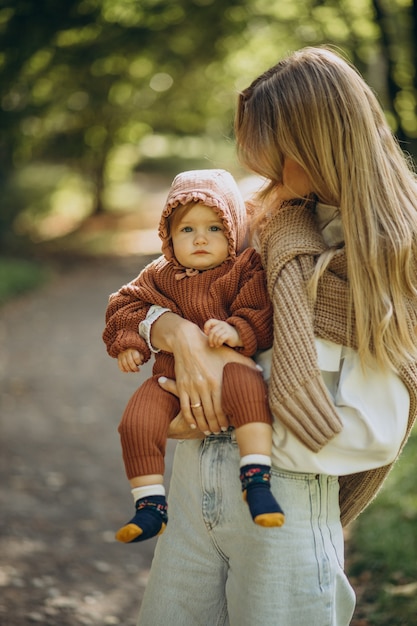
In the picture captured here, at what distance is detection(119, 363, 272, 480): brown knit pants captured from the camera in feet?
6.59

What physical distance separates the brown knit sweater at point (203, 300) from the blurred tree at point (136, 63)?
8.90 metres

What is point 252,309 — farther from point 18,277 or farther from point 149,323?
point 18,277

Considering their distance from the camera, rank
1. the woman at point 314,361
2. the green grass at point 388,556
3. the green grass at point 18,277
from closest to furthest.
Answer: the woman at point 314,361, the green grass at point 388,556, the green grass at point 18,277

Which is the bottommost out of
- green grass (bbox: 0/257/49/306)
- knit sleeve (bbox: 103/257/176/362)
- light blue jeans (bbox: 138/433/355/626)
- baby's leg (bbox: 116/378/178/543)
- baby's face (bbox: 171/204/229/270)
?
light blue jeans (bbox: 138/433/355/626)

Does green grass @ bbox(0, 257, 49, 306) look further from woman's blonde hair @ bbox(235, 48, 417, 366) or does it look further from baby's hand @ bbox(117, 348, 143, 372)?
woman's blonde hair @ bbox(235, 48, 417, 366)

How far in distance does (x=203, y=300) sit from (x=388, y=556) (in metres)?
2.71

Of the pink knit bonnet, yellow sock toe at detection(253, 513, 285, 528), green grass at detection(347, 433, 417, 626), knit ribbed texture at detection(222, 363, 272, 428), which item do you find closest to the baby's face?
the pink knit bonnet

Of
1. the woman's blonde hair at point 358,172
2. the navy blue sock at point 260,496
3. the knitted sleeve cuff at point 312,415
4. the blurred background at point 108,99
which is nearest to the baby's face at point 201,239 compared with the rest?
the woman's blonde hair at point 358,172

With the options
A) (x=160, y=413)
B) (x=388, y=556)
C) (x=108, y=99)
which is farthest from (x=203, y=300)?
(x=108, y=99)

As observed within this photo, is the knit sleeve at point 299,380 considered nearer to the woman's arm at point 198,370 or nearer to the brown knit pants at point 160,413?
the brown knit pants at point 160,413

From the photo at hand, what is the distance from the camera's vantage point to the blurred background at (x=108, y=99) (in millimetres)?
11555

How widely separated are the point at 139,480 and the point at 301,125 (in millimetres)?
1001

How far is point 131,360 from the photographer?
7.49ft

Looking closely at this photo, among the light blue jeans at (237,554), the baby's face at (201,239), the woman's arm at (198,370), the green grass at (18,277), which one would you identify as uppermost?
the green grass at (18,277)
